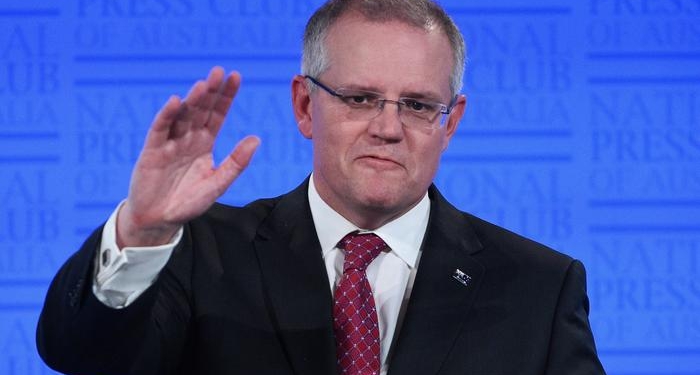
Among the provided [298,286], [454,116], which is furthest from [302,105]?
[298,286]

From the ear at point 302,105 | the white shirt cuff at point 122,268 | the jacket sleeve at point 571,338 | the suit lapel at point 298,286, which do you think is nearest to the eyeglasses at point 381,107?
the ear at point 302,105

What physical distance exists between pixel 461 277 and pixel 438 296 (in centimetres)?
8

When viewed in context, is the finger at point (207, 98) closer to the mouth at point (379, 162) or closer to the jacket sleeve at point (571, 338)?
the mouth at point (379, 162)

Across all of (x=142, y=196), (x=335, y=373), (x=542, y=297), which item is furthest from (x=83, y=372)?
(x=542, y=297)

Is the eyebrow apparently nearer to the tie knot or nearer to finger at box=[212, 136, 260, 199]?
the tie knot

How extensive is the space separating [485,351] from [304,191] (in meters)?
0.46

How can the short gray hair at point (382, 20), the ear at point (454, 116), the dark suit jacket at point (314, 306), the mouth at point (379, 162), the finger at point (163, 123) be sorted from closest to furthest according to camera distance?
the finger at point (163, 123)
the dark suit jacket at point (314, 306)
the mouth at point (379, 162)
the short gray hair at point (382, 20)
the ear at point (454, 116)

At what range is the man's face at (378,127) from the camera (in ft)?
6.34

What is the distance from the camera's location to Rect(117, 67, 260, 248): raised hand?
1.49 m

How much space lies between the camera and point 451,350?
1.89 meters

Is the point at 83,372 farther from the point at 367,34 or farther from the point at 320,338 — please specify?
the point at 367,34

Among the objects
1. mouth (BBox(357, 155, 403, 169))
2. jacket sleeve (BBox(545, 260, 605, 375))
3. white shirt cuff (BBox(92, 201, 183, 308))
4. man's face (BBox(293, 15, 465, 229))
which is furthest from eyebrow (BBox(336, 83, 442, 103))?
white shirt cuff (BBox(92, 201, 183, 308))

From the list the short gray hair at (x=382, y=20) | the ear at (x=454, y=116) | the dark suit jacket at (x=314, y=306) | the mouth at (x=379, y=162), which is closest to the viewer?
the dark suit jacket at (x=314, y=306)

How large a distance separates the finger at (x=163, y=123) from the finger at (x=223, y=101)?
0.20 feet
